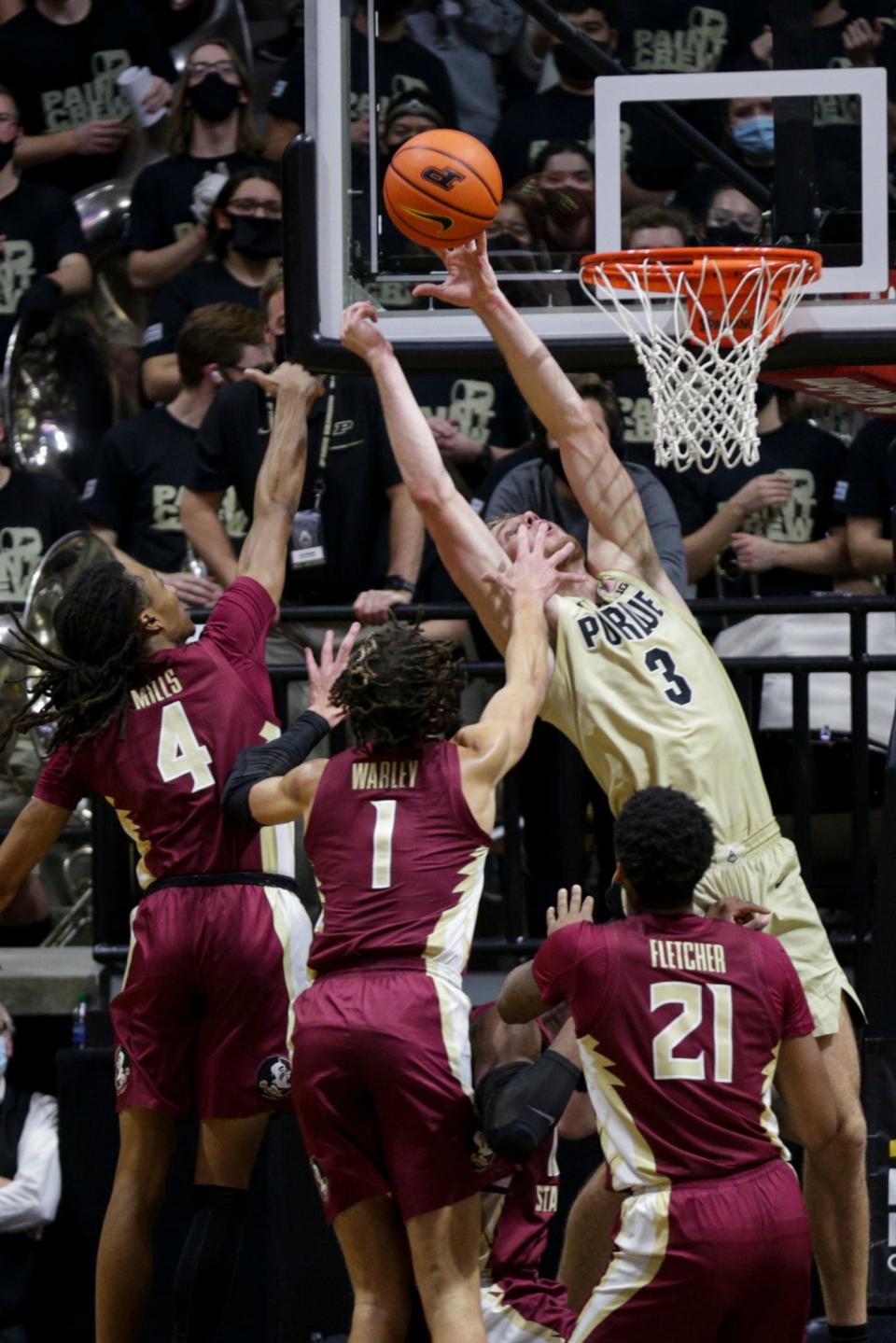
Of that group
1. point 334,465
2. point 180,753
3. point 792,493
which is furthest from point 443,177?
point 792,493

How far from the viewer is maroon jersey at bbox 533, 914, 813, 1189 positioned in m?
4.32

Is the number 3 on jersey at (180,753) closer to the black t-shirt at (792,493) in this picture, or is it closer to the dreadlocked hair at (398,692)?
the dreadlocked hair at (398,692)

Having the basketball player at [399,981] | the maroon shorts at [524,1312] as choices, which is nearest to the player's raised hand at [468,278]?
the basketball player at [399,981]

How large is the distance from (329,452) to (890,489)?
193 cm

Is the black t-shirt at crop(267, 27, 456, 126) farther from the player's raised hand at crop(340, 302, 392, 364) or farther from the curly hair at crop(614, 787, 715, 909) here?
the curly hair at crop(614, 787, 715, 909)

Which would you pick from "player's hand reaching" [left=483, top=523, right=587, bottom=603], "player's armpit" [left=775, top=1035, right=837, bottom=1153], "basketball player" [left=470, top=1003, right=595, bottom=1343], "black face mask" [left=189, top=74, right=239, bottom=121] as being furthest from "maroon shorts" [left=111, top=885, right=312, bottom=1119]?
"black face mask" [left=189, top=74, right=239, bottom=121]

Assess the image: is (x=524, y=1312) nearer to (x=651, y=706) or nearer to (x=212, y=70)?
(x=651, y=706)

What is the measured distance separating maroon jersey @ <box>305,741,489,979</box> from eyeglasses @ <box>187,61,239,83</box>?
494 centimetres

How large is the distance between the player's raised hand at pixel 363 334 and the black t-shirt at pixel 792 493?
7.33 feet

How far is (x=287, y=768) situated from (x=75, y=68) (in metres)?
5.44

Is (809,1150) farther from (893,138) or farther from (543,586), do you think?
(893,138)

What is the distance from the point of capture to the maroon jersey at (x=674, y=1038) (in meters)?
4.32

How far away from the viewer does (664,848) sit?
173 inches

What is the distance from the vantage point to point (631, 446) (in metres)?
7.55
